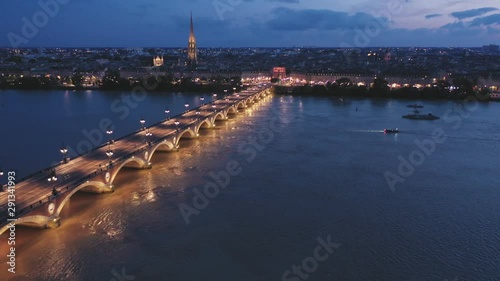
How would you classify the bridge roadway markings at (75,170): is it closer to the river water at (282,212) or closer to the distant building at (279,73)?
the river water at (282,212)

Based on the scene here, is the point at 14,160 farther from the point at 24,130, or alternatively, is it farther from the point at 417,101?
the point at 417,101

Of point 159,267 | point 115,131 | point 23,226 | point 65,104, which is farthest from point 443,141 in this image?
point 65,104

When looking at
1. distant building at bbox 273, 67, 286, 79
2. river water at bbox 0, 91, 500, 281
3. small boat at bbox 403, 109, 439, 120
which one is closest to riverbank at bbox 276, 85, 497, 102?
small boat at bbox 403, 109, 439, 120

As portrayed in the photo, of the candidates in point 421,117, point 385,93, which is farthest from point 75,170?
point 385,93

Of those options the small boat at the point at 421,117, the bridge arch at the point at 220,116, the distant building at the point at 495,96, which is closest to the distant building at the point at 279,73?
the distant building at the point at 495,96

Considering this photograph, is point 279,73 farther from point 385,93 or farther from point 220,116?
point 220,116

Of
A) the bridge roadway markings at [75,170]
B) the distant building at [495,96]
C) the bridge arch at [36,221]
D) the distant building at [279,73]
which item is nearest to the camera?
the bridge arch at [36,221]

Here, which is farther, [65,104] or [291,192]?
[65,104]

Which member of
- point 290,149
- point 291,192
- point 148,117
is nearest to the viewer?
point 291,192

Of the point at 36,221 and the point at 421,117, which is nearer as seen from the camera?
the point at 36,221
